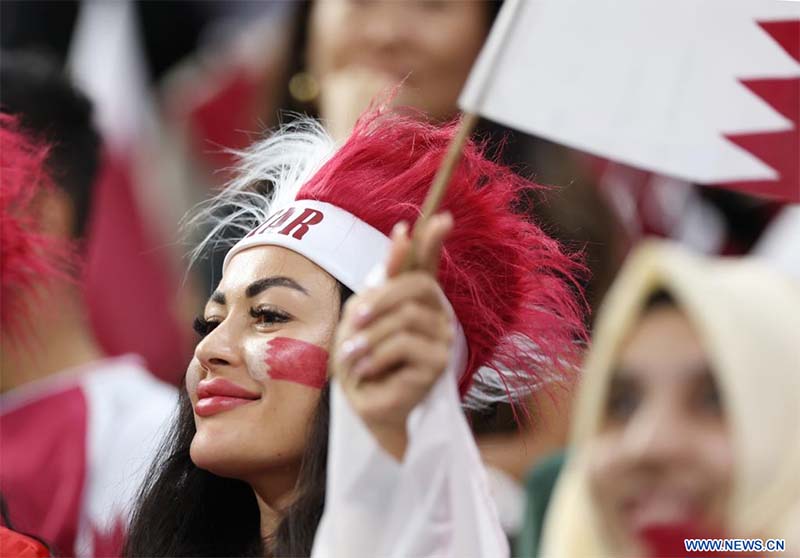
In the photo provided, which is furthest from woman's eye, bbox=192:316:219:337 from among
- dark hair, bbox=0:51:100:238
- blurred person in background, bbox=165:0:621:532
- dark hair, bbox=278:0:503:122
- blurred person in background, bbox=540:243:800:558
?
dark hair, bbox=278:0:503:122

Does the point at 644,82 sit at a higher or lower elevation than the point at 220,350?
higher

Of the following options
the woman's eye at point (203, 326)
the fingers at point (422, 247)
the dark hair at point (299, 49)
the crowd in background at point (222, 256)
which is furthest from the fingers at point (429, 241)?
the dark hair at point (299, 49)

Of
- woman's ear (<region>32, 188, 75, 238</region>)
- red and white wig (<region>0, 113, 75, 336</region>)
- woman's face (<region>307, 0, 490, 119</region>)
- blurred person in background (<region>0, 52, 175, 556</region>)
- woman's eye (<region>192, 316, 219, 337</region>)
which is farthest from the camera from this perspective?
woman's face (<region>307, 0, 490, 119</region>)

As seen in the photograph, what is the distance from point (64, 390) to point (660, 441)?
2735 mm

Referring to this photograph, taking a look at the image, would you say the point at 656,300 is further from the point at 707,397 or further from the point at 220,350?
the point at 220,350

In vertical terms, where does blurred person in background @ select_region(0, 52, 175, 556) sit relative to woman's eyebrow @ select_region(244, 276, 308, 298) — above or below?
below

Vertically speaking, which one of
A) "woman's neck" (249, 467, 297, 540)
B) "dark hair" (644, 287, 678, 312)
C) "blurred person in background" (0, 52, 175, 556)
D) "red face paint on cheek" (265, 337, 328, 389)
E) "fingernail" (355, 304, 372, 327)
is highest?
"dark hair" (644, 287, 678, 312)

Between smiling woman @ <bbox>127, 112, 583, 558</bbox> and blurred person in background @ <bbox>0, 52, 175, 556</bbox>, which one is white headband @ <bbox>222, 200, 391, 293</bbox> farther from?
blurred person in background @ <bbox>0, 52, 175, 556</bbox>

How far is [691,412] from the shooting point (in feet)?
7.23

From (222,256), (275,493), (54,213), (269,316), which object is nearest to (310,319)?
(269,316)

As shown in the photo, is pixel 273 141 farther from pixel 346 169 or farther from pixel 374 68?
pixel 374 68

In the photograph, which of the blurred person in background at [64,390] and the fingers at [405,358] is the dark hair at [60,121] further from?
the fingers at [405,358]

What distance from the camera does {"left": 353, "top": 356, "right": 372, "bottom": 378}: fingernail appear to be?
7.65ft

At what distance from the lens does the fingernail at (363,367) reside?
2332mm
